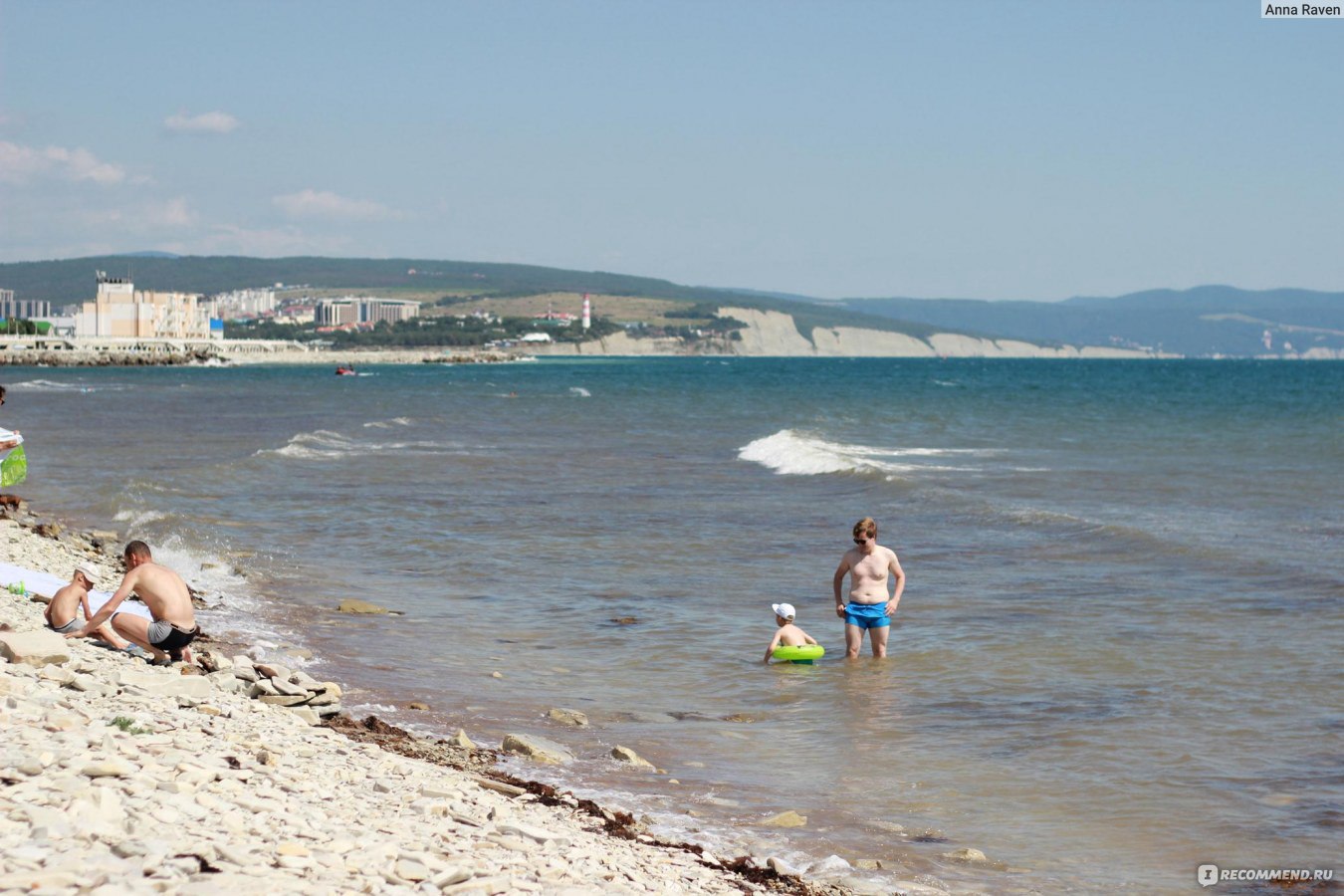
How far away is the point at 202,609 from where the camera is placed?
14.8 meters

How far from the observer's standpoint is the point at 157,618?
1074 centimetres

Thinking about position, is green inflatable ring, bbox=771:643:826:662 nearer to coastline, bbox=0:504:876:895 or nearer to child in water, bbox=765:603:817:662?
child in water, bbox=765:603:817:662

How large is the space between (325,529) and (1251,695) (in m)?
14.7

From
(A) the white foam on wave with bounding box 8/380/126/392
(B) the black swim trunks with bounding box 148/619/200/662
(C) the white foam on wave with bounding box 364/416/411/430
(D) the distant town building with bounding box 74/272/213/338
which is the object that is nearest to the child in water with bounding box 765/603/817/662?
(B) the black swim trunks with bounding box 148/619/200/662

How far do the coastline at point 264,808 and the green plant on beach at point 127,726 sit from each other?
0.04 ft

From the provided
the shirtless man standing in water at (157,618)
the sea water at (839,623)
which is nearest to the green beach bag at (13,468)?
the sea water at (839,623)

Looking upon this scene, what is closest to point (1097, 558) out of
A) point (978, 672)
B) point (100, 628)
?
point (978, 672)

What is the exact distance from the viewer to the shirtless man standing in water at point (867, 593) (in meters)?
13.3

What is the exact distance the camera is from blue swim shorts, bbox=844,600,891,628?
13281 mm

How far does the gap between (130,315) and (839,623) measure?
188198mm

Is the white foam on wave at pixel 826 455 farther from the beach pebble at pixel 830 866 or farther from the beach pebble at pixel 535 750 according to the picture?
the beach pebble at pixel 830 866

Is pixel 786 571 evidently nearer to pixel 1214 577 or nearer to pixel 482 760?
pixel 1214 577

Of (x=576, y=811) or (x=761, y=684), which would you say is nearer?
(x=576, y=811)

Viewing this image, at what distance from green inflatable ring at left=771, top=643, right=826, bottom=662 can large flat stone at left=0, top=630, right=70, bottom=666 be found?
619cm
